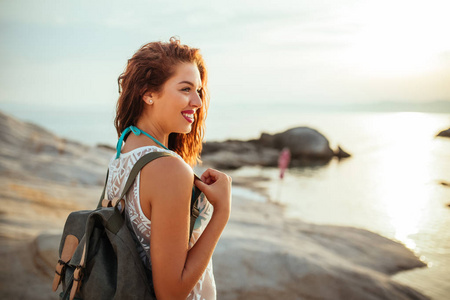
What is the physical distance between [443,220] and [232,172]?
13.1 metres

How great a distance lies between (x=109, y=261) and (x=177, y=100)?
74cm

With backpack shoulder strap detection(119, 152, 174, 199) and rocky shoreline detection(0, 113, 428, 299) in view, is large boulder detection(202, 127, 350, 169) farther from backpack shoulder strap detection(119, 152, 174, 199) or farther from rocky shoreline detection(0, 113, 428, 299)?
backpack shoulder strap detection(119, 152, 174, 199)

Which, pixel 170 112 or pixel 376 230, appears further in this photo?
pixel 376 230

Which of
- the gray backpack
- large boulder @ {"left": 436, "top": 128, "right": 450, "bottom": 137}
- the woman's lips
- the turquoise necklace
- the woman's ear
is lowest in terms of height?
the gray backpack

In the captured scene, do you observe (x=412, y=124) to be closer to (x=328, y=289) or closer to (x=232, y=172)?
(x=328, y=289)

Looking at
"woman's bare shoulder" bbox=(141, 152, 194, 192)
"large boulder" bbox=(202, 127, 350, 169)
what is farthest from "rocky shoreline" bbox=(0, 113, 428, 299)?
"large boulder" bbox=(202, 127, 350, 169)

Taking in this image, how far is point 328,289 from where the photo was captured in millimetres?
4359

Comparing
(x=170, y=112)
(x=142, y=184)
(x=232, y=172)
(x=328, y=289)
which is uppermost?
(x=170, y=112)

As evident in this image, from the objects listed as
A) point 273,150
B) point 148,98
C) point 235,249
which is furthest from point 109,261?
point 273,150

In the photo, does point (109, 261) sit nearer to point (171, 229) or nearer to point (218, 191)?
point (171, 229)

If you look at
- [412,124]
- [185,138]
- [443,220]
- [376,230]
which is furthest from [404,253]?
[185,138]

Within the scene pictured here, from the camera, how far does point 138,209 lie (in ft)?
5.05

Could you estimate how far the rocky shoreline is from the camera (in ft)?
12.4

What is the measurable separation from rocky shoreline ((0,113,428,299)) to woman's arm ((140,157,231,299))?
8.41ft
